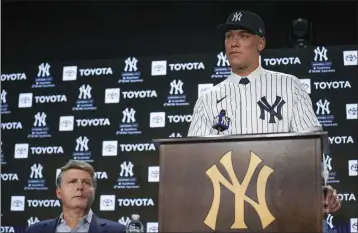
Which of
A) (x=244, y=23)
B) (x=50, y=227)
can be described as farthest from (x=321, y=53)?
(x=244, y=23)

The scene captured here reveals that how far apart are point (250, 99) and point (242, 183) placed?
2.40 feet

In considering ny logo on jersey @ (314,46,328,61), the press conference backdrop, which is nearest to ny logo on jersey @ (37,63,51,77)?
the press conference backdrop

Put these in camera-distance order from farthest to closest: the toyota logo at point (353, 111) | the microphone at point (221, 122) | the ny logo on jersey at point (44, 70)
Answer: the ny logo on jersey at point (44, 70)
the toyota logo at point (353, 111)
the microphone at point (221, 122)

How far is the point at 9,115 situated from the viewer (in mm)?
6430

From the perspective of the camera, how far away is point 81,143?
620 centimetres

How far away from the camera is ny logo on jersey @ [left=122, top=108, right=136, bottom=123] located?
6.10 metres

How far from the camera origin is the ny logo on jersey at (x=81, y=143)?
6172mm

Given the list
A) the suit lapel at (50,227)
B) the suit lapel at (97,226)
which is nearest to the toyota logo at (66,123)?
the suit lapel at (50,227)

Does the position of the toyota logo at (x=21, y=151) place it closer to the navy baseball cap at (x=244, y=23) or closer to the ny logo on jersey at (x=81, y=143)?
the ny logo on jersey at (x=81, y=143)

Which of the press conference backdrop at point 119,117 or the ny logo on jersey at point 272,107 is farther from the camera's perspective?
the press conference backdrop at point 119,117

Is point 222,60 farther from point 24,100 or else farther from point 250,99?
point 250,99

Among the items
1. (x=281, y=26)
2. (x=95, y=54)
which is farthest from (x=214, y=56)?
(x=95, y=54)

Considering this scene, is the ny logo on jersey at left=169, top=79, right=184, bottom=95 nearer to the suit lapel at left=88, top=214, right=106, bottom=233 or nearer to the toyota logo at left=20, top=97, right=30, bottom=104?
the toyota logo at left=20, top=97, right=30, bottom=104

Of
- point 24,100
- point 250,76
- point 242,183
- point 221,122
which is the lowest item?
point 242,183
